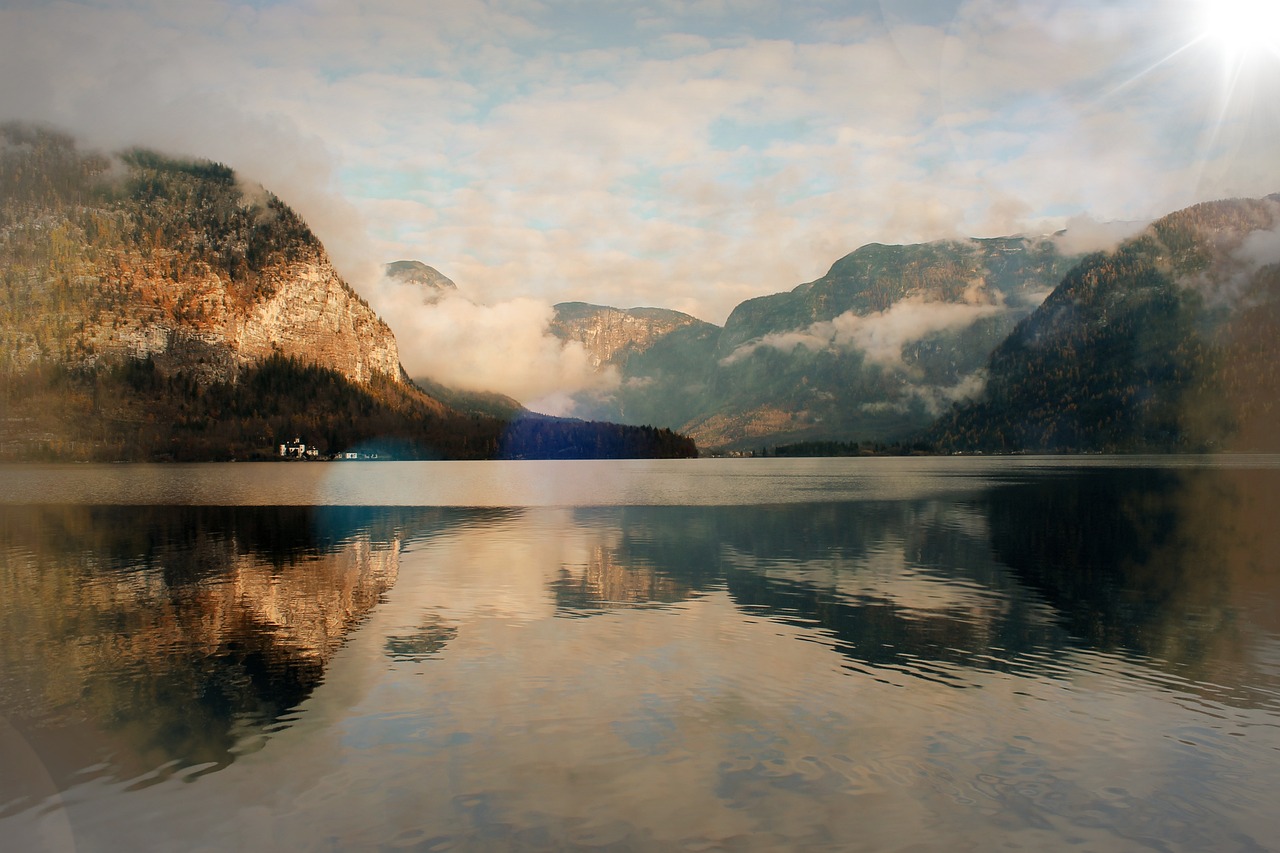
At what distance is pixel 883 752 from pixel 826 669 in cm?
676

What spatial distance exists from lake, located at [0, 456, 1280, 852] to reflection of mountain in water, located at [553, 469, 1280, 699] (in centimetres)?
30

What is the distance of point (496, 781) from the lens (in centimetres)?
1625

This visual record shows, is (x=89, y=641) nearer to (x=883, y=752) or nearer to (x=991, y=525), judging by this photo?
(x=883, y=752)

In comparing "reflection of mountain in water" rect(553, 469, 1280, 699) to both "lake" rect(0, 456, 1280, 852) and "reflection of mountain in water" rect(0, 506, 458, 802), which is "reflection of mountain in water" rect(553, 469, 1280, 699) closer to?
"lake" rect(0, 456, 1280, 852)

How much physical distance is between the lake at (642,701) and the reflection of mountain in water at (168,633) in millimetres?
168

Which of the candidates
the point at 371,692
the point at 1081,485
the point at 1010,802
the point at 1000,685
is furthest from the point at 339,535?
the point at 1081,485

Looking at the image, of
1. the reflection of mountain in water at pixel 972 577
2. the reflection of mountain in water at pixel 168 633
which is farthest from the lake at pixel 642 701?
the reflection of mountain in water at pixel 972 577

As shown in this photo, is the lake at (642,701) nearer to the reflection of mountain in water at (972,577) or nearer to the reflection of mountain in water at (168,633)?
the reflection of mountain in water at (168,633)

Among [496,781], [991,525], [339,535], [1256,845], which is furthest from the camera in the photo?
[991,525]

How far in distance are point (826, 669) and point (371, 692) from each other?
13.6m

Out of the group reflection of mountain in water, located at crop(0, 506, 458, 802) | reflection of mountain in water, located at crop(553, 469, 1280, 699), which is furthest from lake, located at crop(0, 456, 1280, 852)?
reflection of mountain in water, located at crop(553, 469, 1280, 699)

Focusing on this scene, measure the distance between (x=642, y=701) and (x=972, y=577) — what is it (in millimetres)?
27194

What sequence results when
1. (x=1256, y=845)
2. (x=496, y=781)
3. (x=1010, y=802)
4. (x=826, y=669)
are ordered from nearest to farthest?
1. (x=1256, y=845)
2. (x=1010, y=802)
3. (x=496, y=781)
4. (x=826, y=669)

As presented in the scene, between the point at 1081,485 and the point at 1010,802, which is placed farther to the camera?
the point at 1081,485
